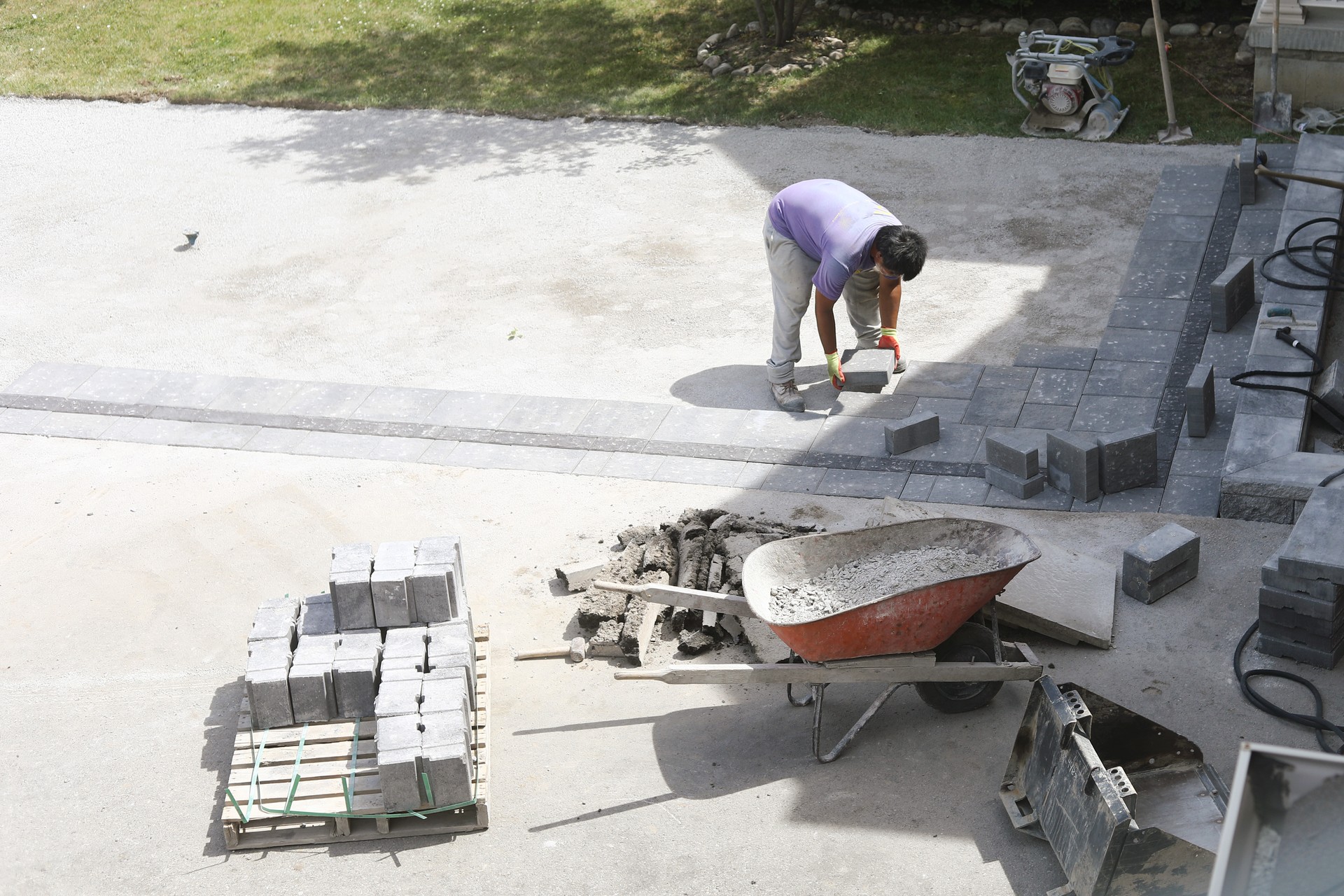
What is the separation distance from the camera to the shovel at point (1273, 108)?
12609mm

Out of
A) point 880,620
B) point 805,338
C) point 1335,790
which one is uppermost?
point 1335,790

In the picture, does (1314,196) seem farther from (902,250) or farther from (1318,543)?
(1318,543)

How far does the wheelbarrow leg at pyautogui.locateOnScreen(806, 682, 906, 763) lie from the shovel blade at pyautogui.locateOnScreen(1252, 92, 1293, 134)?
913cm

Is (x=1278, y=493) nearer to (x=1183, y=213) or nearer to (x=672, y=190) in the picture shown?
(x=1183, y=213)

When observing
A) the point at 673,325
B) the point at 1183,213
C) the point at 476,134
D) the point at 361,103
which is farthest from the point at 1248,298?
the point at 361,103

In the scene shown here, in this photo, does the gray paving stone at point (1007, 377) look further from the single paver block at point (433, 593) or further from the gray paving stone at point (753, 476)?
the single paver block at point (433, 593)

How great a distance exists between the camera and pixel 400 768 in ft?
18.1

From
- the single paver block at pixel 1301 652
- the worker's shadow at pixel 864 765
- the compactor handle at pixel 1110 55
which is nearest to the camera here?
the worker's shadow at pixel 864 765

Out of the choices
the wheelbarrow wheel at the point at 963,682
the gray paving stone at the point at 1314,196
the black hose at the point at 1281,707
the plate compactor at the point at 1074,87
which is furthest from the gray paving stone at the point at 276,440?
the plate compactor at the point at 1074,87

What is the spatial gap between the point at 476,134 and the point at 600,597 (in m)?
8.73

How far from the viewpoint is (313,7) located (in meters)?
18.1

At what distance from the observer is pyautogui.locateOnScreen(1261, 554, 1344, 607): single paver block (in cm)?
602

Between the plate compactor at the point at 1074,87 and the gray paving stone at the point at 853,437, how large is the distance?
5.64m

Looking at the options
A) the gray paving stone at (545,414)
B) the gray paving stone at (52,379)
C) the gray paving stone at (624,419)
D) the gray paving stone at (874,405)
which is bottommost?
the gray paving stone at (874,405)
